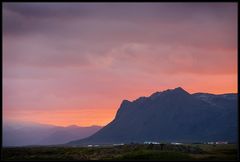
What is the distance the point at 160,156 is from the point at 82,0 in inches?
2475

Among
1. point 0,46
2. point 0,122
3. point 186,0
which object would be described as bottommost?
point 0,122

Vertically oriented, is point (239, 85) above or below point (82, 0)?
below

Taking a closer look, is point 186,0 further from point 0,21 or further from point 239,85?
point 0,21

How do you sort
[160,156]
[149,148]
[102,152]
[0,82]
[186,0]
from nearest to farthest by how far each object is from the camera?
[186,0], [0,82], [160,156], [149,148], [102,152]

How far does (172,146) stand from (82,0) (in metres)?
80.8

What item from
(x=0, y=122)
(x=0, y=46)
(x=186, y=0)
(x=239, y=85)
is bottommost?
(x=0, y=122)

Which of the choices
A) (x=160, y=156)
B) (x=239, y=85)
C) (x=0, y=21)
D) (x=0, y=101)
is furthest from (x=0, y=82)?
(x=160, y=156)

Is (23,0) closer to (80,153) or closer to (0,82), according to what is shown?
(0,82)

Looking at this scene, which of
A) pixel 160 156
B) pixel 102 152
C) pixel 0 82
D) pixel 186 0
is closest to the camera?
pixel 186 0

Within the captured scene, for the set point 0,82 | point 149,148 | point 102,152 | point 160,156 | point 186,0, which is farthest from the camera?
point 102,152

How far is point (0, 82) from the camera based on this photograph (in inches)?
1491

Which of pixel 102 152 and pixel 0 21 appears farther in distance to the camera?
pixel 102 152

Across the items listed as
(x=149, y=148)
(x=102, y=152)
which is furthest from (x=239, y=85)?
(x=102, y=152)

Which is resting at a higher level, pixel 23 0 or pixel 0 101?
pixel 23 0
